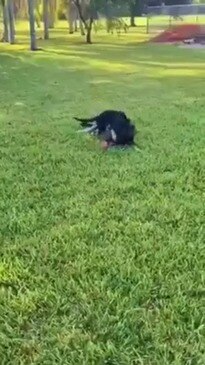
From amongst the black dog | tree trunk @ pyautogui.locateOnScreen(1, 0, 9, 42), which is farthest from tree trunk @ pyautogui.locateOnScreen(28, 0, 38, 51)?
the black dog

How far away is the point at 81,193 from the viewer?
138 inches

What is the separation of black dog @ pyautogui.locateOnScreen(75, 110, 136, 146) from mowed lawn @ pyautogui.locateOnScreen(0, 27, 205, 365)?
14 cm

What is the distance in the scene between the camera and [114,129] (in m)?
4.81

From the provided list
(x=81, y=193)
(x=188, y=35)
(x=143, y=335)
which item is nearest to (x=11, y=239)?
(x=81, y=193)

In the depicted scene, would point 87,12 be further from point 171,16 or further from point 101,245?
point 101,245

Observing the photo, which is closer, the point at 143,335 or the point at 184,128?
the point at 143,335

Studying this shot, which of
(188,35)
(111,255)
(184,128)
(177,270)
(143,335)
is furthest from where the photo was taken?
(188,35)

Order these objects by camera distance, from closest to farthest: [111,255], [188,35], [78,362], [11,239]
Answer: [78,362] < [111,255] < [11,239] < [188,35]

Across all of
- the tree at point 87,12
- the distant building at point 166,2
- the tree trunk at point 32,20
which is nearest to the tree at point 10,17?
the tree trunk at point 32,20

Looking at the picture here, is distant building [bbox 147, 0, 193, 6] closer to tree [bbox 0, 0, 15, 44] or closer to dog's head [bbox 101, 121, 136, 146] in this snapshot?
tree [bbox 0, 0, 15, 44]

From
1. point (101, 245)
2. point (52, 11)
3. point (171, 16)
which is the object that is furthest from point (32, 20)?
point (101, 245)

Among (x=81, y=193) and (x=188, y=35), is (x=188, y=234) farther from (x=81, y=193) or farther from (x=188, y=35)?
(x=188, y=35)

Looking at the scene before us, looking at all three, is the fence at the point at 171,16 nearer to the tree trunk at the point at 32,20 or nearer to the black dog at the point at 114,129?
the tree trunk at the point at 32,20

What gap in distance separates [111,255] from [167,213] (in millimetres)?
664
